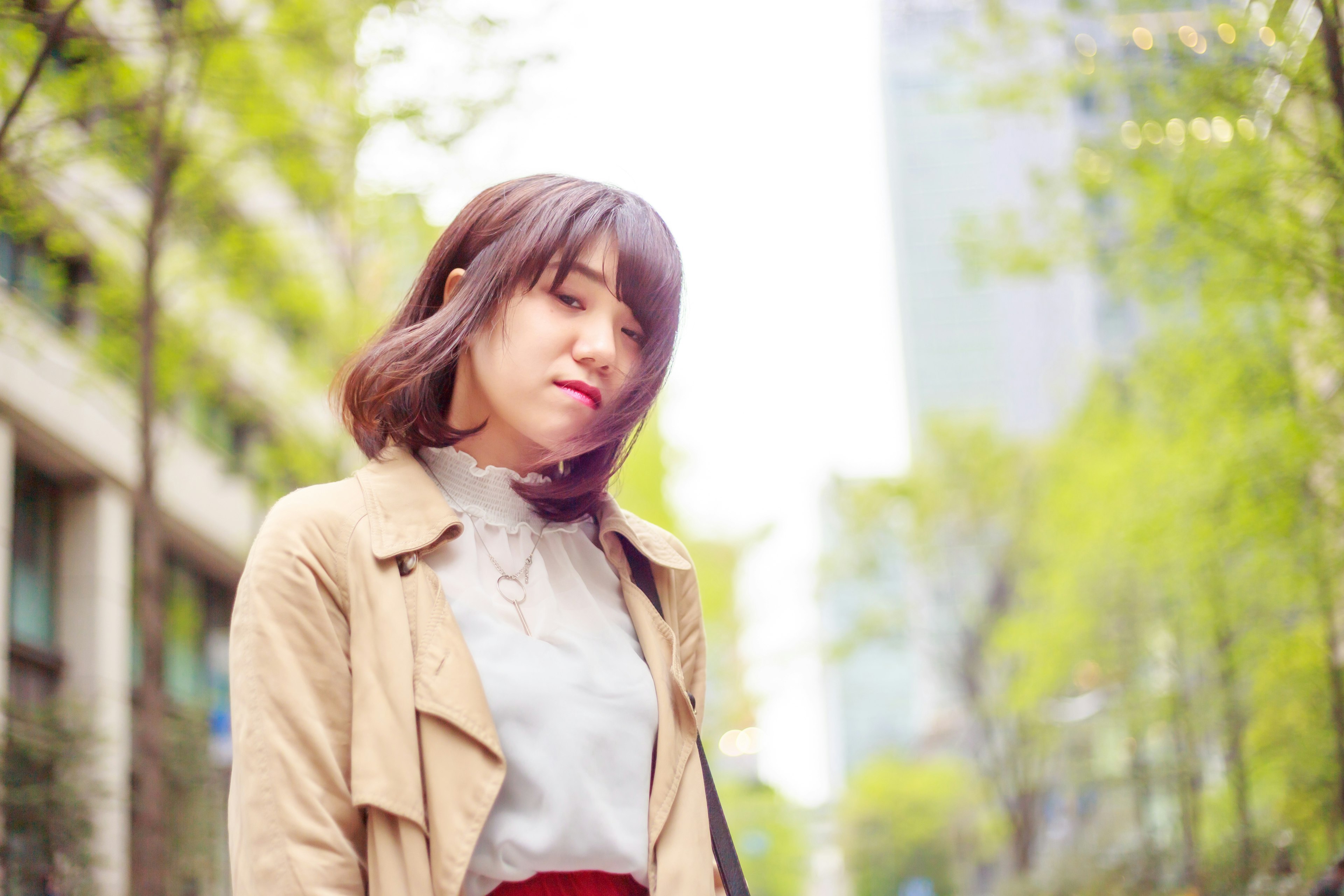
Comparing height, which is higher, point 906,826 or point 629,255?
point 629,255

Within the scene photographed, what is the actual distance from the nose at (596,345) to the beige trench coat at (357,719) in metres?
0.30

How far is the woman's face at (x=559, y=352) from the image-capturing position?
5.85 ft

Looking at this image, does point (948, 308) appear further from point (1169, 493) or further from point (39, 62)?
point (39, 62)

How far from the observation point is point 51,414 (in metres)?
11.4

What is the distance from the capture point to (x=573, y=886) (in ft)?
5.48

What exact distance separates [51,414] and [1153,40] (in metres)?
9.65

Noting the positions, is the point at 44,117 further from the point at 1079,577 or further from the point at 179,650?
the point at 1079,577

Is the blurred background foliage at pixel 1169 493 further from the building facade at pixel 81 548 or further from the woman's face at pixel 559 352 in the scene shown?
the building facade at pixel 81 548

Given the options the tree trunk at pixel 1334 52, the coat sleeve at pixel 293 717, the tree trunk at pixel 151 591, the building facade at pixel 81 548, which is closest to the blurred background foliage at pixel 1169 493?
the tree trunk at pixel 1334 52

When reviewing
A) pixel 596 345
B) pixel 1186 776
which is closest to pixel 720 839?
pixel 596 345

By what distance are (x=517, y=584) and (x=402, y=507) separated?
0.75 ft

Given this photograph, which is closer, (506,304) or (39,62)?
(506,304)

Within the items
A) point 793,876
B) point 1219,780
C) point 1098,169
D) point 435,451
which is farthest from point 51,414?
point 793,876

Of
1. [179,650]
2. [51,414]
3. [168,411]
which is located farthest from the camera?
[179,650]
